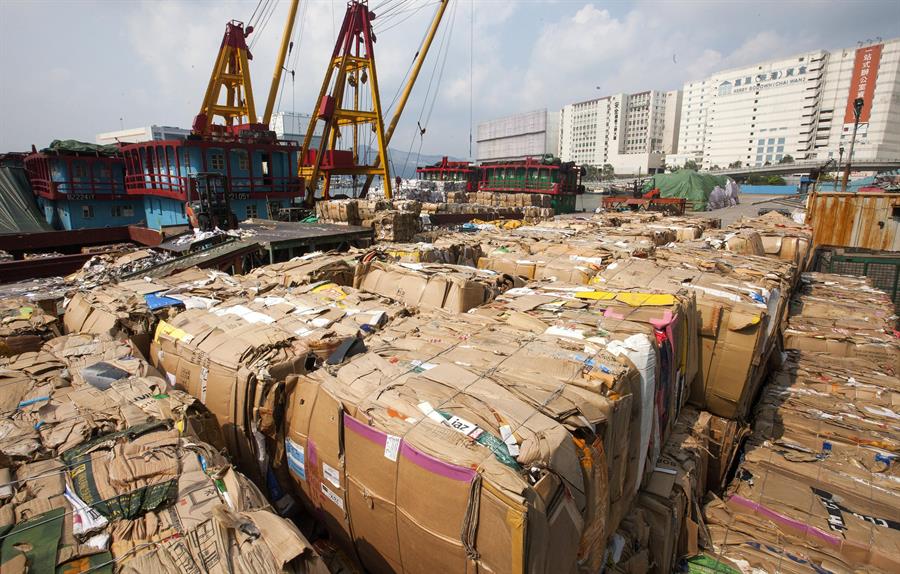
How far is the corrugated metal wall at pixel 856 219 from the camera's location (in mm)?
11320

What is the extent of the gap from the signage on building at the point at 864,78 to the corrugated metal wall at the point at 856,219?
8600 centimetres

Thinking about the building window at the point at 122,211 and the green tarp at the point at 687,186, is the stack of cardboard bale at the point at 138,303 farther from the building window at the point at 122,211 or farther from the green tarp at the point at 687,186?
the green tarp at the point at 687,186

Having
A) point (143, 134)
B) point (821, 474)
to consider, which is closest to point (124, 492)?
point (821, 474)

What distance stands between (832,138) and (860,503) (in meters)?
101

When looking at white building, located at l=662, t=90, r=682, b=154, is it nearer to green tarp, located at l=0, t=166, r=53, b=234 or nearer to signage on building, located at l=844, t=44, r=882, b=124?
signage on building, located at l=844, t=44, r=882, b=124

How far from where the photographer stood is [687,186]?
36.0 meters

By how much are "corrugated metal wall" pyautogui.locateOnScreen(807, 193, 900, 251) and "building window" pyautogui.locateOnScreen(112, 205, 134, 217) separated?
29.7 meters

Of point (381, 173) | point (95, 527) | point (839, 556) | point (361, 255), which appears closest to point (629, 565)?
point (839, 556)

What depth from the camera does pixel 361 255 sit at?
6637mm

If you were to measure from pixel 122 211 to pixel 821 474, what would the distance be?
29.3m

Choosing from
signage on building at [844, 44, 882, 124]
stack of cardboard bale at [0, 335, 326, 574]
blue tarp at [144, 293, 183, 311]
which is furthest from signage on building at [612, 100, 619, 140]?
stack of cardboard bale at [0, 335, 326, 574]

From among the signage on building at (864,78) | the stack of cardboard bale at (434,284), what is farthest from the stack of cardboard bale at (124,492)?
the signage on building at (864,78)

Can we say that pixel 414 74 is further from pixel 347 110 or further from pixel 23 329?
pixel 23 329

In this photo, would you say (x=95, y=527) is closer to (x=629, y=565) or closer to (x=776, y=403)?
(x=629, y=565)
